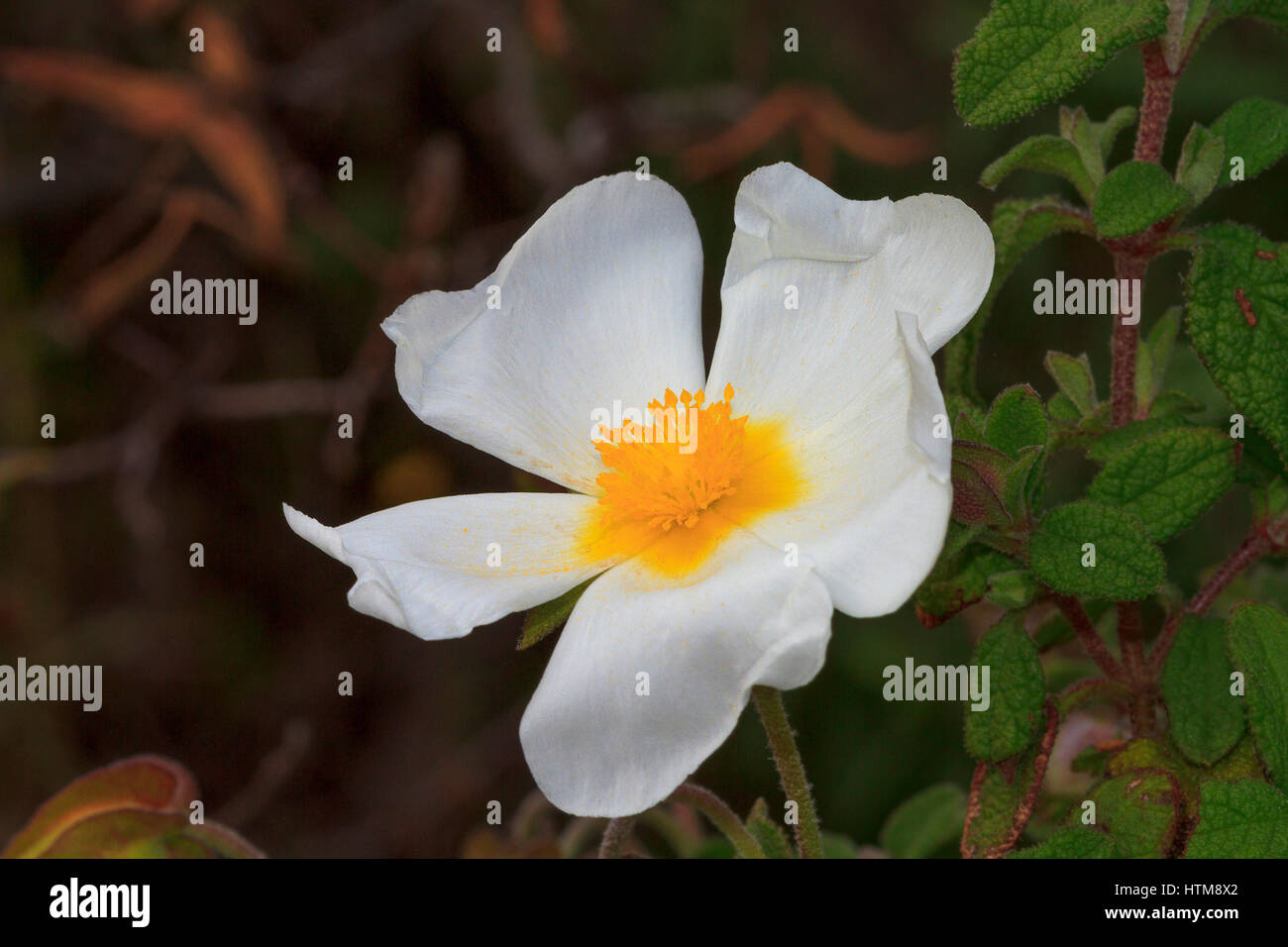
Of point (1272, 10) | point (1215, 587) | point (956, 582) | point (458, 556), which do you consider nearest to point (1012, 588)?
point (956, 582)

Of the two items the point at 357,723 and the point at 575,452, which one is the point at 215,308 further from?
the point at 575,452

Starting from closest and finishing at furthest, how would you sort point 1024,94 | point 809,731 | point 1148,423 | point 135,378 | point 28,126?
point 1024,94, point 1148,423, point 809,731, point 28,126, point 135,378

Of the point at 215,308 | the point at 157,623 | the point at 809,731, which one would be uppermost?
the point at 215,308

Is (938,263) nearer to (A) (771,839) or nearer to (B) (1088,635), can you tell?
(B) (1088,635)

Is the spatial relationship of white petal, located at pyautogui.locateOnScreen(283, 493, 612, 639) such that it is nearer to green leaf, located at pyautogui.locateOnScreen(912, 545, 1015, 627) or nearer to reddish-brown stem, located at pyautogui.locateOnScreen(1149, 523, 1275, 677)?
green leaf, located at pyautogui.locateOnScreen(912, 545, 1015, 627)

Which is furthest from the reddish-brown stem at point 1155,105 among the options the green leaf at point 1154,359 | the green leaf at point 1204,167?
the green leaf at point 1154,359
